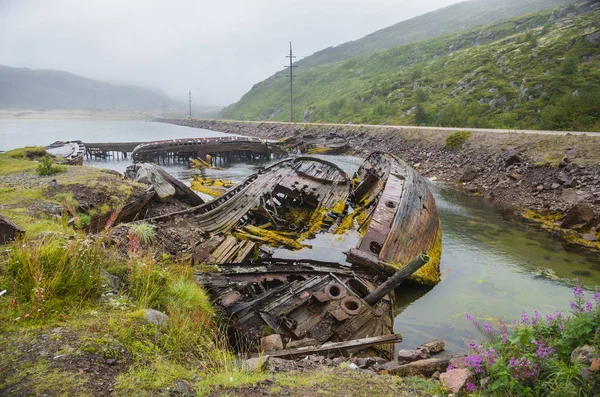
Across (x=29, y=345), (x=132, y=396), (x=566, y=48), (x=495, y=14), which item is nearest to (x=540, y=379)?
(x=132, y=396)

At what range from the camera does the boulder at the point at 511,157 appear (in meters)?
20.6

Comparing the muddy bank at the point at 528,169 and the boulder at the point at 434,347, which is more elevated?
the muddy bank at the point at 528,169

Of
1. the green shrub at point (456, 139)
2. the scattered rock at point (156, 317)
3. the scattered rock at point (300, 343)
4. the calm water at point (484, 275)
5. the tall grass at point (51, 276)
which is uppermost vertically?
the green shrub at point (456, 139)

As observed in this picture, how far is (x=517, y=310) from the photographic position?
924 cm

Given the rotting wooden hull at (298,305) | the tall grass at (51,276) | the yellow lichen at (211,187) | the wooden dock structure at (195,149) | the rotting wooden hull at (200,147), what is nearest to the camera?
the tall grass at (51,276)

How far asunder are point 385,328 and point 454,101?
3868 centimetres

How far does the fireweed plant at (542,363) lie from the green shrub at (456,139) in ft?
83.5

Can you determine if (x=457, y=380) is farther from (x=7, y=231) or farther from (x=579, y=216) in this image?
(x=579, y=216)

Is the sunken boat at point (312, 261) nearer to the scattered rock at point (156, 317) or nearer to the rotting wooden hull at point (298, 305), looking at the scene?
the rotting wooden hull at point (298, 305)

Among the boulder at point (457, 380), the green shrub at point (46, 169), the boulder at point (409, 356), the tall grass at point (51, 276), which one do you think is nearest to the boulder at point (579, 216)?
the boulder at point (409, 356)

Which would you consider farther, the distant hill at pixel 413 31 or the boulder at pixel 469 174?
the distant hill at pixel 413 31

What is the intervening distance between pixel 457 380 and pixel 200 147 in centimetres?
4176

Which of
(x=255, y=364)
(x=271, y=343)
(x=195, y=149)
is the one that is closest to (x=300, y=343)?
(x=271, y=343)

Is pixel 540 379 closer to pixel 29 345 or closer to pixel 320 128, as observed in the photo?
pixel 29 345
